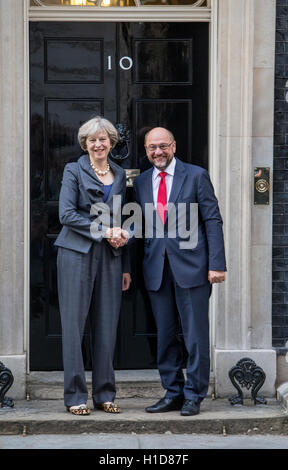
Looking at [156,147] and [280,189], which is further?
[280,189]

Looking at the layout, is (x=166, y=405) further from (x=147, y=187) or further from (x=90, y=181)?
(x=90, y=181)

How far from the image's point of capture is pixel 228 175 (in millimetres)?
8398

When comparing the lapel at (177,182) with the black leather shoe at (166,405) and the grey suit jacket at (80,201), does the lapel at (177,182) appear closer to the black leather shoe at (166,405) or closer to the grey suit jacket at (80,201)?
the grey suit jacket at (80,201)

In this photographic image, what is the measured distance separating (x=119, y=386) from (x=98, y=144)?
1941 millimetres

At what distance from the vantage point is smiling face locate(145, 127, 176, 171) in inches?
306

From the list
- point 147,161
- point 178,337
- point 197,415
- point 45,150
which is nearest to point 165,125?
point 147,161

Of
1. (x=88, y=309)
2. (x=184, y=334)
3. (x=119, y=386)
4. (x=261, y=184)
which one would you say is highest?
(x=261, y=184)

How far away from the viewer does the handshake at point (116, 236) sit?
25.0ft

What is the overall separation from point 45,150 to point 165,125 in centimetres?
94

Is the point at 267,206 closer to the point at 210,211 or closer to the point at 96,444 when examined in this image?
the point at 210,211

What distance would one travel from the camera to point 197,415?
7887mm

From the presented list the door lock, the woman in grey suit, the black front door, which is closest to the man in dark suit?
the woman in grey suit

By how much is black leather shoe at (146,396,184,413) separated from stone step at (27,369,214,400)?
19.4 inches

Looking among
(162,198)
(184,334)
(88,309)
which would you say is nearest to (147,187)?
(162,198)
